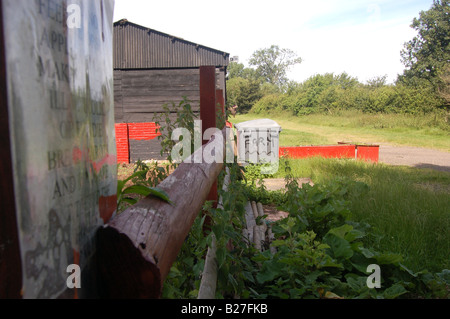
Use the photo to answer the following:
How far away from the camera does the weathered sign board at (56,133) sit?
0.54m

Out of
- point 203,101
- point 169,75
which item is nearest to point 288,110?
point 169,75

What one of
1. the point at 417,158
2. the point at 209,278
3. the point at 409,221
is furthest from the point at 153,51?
the point at 209,278

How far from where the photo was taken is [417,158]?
12359 millimetres

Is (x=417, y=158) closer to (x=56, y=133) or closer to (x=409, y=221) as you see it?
(x=409, y=221)

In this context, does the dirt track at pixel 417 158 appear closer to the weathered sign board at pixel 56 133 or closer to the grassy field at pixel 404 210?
the grassy field at pixel 404 210

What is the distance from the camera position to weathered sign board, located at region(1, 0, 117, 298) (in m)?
0.54

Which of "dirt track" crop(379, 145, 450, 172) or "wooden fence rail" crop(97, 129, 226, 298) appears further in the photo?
"dirt track" crop(379, 145, 450, 172)

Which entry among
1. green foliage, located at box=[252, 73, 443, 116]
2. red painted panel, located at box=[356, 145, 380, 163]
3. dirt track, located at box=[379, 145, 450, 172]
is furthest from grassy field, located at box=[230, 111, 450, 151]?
red painted panel, located at box=[356, 145, 380, 163]

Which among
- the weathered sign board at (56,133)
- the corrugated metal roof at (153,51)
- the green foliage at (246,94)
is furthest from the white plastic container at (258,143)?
the green foliage at (246,94)

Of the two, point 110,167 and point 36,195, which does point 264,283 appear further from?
point 36,195

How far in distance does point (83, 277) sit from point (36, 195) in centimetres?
24

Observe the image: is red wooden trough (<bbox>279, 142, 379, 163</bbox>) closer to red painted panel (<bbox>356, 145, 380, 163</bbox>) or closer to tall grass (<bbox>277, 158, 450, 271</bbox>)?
red painted panel (<bbox>356, 145, 380, 163</bbox>)

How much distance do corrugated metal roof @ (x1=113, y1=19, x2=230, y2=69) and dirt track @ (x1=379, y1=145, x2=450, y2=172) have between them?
7.41m

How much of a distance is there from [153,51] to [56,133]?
1504 centimetres
